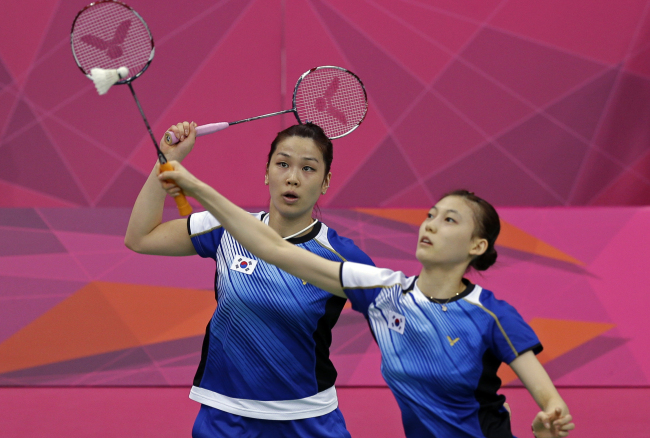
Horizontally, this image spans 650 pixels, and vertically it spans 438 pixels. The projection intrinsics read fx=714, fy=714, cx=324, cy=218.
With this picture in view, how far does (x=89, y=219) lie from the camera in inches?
193

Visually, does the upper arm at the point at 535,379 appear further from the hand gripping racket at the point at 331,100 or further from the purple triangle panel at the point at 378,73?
the purple triangle panel at the point at 378,73

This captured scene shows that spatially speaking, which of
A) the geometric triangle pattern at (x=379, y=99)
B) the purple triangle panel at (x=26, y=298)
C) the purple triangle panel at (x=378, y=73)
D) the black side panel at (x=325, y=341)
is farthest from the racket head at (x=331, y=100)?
the purple triangle panel at (x=378, y=73)

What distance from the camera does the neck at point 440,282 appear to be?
6.99 ft

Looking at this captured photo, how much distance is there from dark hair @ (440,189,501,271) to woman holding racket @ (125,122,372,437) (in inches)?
16.0

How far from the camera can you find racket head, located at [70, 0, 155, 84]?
284 centimetres

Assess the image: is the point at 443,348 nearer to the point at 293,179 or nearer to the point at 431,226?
the point at 431,226

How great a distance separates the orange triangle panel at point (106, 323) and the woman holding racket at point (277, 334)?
2.30 m

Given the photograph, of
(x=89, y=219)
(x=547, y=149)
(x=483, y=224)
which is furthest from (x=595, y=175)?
(x=483, y=224)

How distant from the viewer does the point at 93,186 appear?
5797 mm

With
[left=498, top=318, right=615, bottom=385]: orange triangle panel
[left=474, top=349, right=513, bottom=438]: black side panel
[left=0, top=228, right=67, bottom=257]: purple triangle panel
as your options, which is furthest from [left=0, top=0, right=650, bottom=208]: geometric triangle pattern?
[left=474, top=349, right=513, bottom=438]: black side panel

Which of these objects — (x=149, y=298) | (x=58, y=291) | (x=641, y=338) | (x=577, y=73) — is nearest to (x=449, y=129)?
(x=577, y=73)

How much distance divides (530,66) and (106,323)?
3870 millimetres

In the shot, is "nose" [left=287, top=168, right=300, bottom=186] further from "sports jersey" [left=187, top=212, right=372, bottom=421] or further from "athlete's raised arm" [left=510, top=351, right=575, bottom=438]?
"athlete's raised arm" [left=510, top=351, right=575, bottom=438]

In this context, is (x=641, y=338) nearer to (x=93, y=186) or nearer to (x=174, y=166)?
(x=174, y=166)
